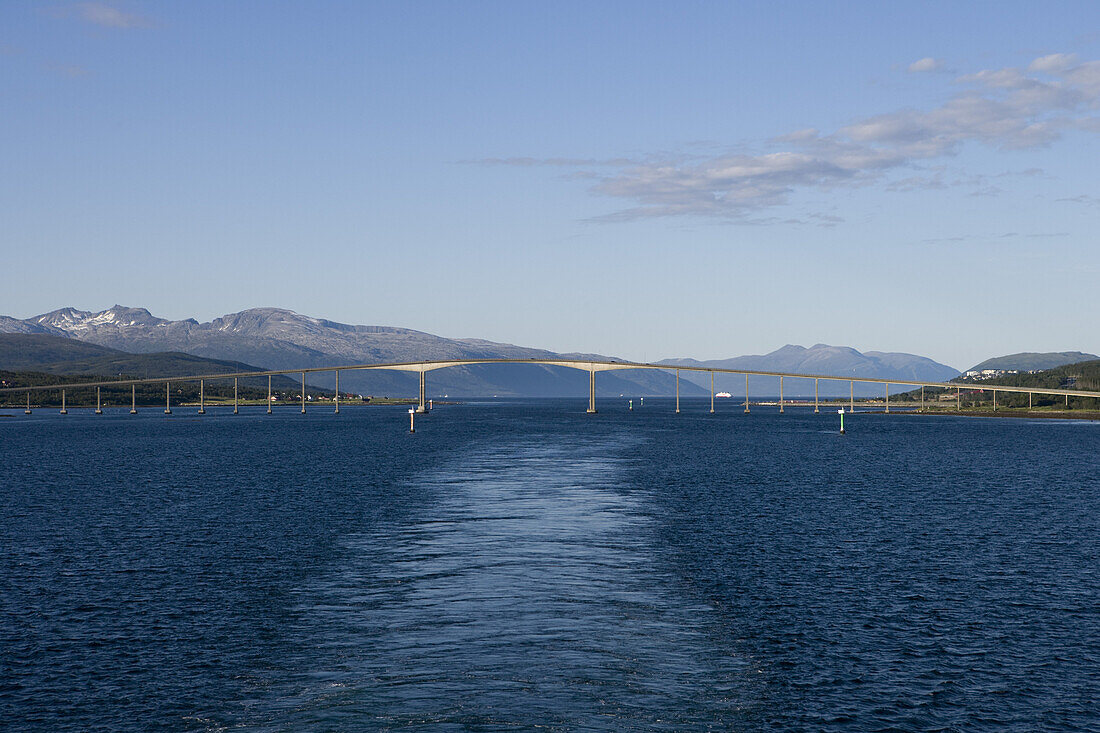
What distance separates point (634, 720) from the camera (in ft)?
71.6

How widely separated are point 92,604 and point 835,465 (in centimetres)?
8512

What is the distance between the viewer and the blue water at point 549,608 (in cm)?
2295

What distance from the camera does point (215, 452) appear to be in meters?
127

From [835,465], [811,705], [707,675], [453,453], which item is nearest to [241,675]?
[707,675]

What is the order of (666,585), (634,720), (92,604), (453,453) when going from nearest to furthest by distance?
(634,720) → (92,604) → (666,585) → (453,453)

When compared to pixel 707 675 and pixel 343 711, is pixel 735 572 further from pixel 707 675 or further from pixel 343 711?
pixel 343 711

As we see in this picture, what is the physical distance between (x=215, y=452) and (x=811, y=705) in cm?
11505

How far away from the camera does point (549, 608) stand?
32.9 metres

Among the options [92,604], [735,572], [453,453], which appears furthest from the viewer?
[453,453]

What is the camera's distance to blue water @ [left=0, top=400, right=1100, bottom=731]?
23.0 m

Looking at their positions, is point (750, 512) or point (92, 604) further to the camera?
point (750, 512)

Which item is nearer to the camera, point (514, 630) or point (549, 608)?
point (514, 630)

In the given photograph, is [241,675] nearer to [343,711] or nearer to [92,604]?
[343,711]

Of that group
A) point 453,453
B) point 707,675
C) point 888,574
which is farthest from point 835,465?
point 707,675
